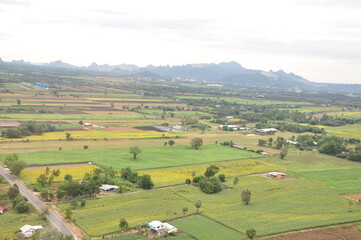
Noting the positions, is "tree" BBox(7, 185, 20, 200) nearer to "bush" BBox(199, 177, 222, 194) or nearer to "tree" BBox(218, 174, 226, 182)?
"bush" BBox(199, 177, 222, 194)

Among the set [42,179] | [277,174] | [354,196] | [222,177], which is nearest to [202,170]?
[222,177]

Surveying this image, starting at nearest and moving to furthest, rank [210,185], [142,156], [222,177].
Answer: [210,185] < [222,177] < [142,156]

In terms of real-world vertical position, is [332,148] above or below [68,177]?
above

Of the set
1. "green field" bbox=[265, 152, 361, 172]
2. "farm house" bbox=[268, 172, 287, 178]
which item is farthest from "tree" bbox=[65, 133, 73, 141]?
"farm house" bbox=[268, 172, 287, 178]

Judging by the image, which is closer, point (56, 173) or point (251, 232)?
point (251, 232)

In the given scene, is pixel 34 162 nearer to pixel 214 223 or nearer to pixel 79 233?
pixel 79 233

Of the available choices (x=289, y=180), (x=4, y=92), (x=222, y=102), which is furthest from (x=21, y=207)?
(x=222, y=102)

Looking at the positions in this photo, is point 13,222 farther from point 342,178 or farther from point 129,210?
point 342,178

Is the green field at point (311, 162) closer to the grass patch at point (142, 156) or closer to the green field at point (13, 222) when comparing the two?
the grass patch at point (142, 156)
